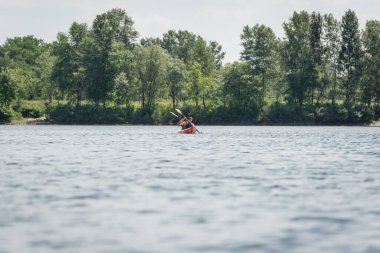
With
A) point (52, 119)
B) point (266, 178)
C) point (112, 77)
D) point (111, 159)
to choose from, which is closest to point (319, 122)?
point (112, 77)

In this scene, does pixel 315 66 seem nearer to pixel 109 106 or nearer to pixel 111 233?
pixel 109 106

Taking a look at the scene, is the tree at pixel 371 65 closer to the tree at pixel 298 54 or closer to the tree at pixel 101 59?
the tree at pixel 298 54

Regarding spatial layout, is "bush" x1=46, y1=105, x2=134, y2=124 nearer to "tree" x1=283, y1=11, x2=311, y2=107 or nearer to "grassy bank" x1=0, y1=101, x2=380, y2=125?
"grassy bank" x1=0, y1=101, x2=380, y2=125

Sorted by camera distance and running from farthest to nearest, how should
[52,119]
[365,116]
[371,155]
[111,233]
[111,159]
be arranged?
1. [52,119]
2. [365,116]
3. [371,155]
4. [111,159]
5. [111,233]

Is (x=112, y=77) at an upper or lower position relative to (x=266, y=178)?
upper

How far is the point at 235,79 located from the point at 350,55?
79.1 feet

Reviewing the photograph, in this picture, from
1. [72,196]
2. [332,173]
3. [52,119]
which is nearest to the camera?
[72,196]

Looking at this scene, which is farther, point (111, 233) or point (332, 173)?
point (332, 173)

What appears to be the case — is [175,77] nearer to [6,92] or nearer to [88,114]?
[88,114]

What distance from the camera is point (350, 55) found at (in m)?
129

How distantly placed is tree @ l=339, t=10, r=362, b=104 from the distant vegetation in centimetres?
20

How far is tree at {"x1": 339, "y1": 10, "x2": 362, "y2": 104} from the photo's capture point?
12794 cm

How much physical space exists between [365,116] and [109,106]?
54183 mm

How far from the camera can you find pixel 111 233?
16.4 meters
